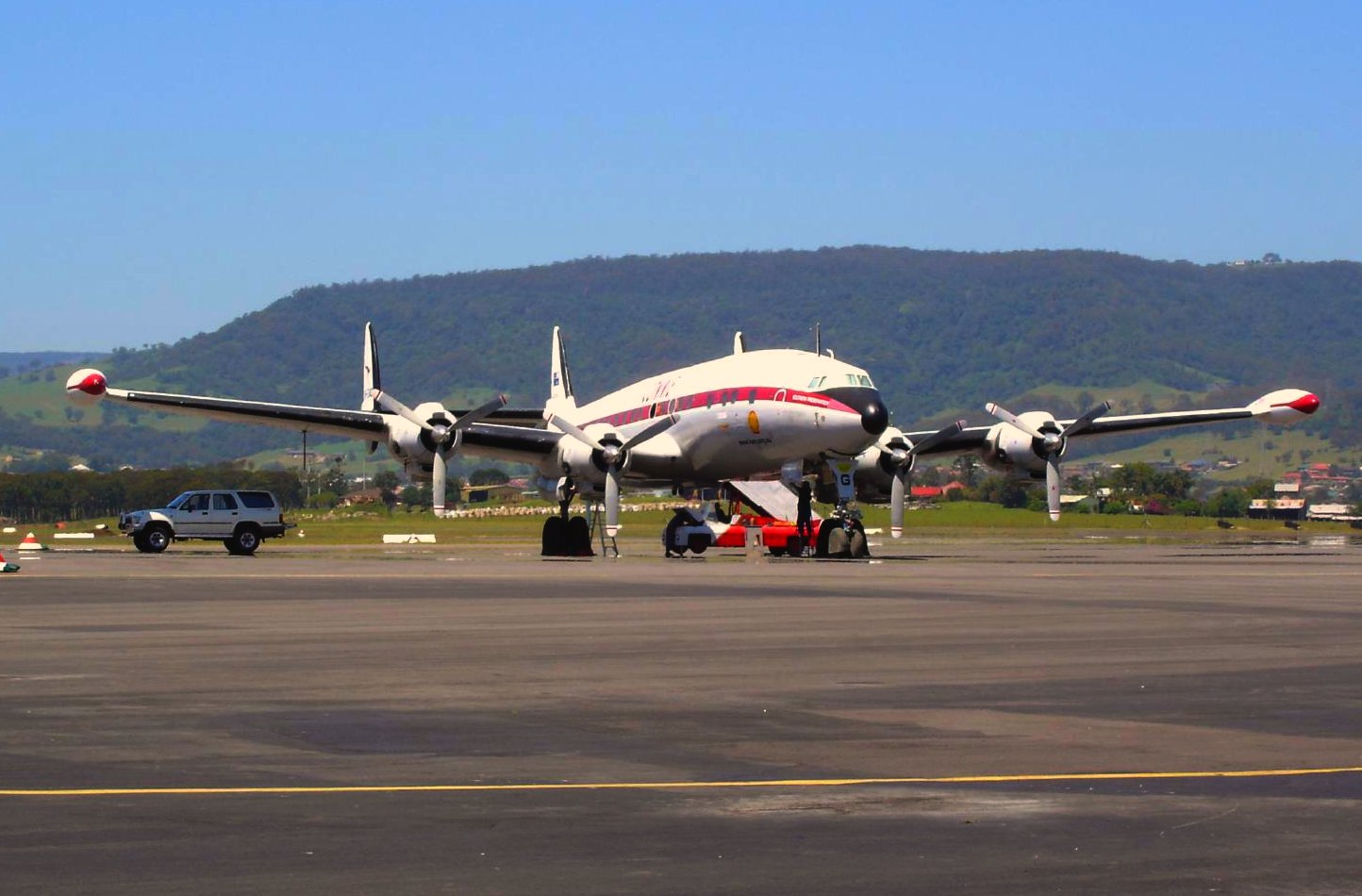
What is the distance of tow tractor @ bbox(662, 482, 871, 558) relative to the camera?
146 ft

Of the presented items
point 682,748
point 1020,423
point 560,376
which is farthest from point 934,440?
point 682,748

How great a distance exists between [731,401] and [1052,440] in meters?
9.21

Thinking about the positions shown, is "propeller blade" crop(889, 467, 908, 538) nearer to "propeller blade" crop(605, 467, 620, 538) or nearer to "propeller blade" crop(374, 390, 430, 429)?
"propeller blade" crop(605, 467, 620, 538)

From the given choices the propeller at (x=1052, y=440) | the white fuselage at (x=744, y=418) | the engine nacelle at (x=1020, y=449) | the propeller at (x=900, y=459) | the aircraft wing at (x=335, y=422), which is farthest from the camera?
the engine nacelle at (x=1020, y=449)

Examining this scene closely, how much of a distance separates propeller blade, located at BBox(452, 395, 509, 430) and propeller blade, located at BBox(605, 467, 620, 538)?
10.8 feet

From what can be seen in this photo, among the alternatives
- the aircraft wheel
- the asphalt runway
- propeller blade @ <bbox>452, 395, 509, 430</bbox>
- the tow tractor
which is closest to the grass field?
the tow tractor

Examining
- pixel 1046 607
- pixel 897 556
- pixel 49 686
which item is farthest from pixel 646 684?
pixel 897 556

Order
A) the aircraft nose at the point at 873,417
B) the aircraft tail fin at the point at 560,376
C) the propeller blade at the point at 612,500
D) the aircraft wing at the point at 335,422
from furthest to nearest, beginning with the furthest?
the aircraft tail fin at the point at 560,376 → the aircraft wing at the point at 335,422 → the propeller blade at the point at 612,500 → the aircraft nose at the point at 873,417

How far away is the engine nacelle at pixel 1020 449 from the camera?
4756 cm

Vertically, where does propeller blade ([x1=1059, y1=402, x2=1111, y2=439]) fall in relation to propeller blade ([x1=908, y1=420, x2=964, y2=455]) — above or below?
above

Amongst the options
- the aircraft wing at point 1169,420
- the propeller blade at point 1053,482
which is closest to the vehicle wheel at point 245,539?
the aircraft wing at point 1169,420

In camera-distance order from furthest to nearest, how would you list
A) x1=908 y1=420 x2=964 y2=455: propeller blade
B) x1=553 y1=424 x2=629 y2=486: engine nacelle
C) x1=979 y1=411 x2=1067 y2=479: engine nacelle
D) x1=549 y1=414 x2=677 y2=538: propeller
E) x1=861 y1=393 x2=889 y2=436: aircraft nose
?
x1=979 y1=411 x2=1067 y2=479: engine nacelle < x1=908 y1=420 x2=964 y2=455: propeller blade < x1=553 y1=424 x2=629 y2=486: engine nacelle < x1=549 y1=414 x2=677 y2=538: propeller < x1=861 y1=393 x2=889 y2=436: aircraft nose

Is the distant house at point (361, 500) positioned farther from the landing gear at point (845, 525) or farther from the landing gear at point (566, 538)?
the landing gear at point (845, 525)

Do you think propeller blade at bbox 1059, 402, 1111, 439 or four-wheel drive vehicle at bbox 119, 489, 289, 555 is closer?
propeller blade at bbox 1059, 402, 1111, 439
